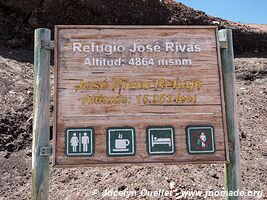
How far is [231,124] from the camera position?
108 inches

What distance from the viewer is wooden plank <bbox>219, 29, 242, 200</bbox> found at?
8.92ft

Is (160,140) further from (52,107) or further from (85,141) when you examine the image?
(52,107)

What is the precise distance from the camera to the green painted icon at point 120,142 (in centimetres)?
257

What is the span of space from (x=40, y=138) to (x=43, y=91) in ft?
1.36

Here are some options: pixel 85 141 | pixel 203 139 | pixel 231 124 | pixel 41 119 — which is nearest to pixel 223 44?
pixel 231 124

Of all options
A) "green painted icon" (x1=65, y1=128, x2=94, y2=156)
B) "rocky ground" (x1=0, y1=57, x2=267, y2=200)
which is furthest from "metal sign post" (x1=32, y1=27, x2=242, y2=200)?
"rocky ground" (x1=0, y1=57, x2=267, y2=200)

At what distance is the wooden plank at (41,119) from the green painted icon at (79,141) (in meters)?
0.25

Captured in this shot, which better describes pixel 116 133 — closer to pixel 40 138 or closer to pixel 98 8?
pixel 40 138

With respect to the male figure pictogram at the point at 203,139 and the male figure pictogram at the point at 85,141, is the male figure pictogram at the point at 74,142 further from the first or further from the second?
the male figure pictogram at the point at 203,139

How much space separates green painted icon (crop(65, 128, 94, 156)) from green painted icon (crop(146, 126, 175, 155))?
486mm

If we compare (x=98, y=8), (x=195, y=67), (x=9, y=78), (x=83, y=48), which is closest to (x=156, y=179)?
(x=195, y=67)

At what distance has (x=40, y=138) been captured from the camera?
8.77ft

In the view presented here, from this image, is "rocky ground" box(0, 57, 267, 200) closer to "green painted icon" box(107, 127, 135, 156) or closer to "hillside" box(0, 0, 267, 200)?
"hillside" box(0, 0, 267, 200)

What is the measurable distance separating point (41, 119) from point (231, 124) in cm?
168
